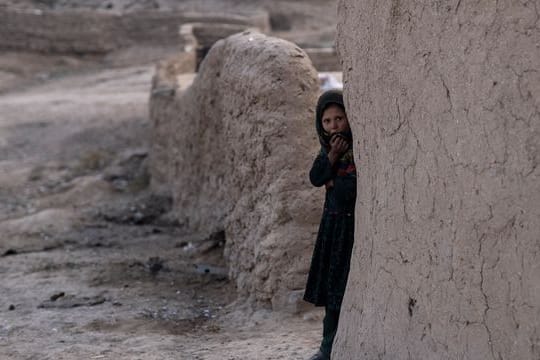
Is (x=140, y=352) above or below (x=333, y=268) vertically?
below

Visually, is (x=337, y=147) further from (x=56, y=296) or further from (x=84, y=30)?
(x=84, y=30)

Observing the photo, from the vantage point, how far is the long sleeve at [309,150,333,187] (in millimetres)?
4051

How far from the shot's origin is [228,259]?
6367mm

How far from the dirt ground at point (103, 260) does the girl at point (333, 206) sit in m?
0.54

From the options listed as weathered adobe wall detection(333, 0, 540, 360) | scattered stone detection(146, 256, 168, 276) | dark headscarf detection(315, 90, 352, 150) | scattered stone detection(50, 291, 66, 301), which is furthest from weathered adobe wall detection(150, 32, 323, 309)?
weathered adobe wall detection(333, 0, 540, 360)

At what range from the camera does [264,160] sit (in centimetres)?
552

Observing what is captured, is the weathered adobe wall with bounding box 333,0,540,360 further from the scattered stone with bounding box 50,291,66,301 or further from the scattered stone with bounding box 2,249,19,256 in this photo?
the scattered stone with bounding box 2,249,19,256

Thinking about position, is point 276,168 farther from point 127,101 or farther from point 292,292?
point 127,101

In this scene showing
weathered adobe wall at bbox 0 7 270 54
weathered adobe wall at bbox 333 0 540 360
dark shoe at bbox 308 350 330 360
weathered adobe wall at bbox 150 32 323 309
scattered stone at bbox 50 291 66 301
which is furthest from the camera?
weathered adobe wall at bbox 0 7 270 54

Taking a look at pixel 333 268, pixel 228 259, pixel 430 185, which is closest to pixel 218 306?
pixel 228 259

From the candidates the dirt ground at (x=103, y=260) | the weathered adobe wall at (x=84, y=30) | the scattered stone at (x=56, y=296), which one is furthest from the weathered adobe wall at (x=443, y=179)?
the weathered adobe wall at (x=84, y=30)

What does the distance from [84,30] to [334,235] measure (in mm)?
15505

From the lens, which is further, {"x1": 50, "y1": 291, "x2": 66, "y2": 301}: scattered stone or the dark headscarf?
{"x1": 50, "y1": 291, "x2": 66, "y2": 301}: scattered stone

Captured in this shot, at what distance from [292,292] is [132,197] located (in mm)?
4559
